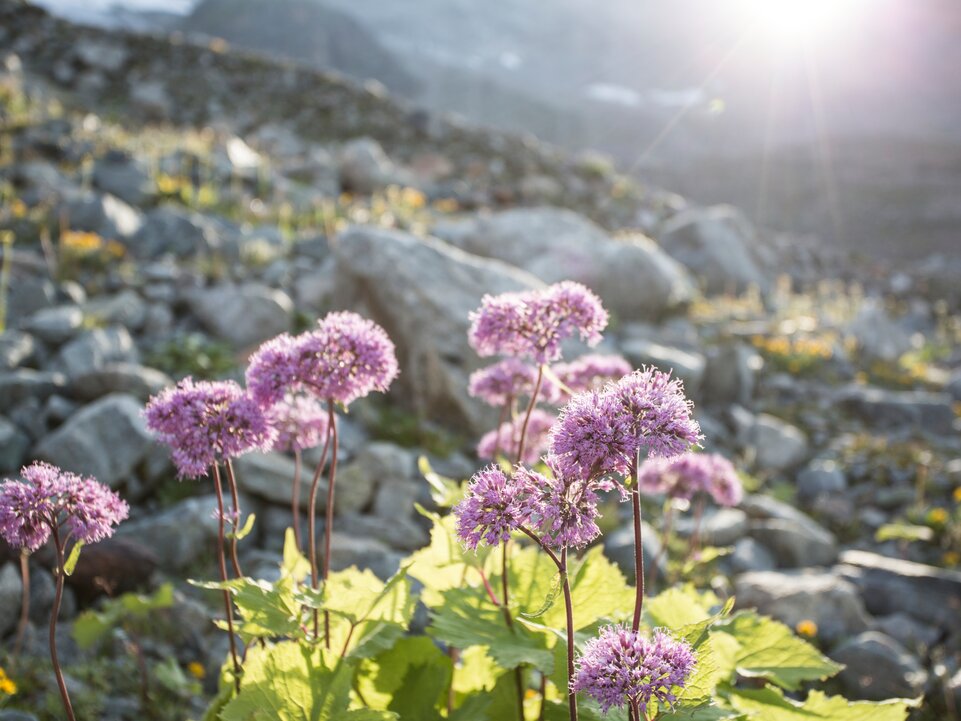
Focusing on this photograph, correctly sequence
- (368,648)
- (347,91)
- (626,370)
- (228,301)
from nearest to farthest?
(368,648)
(626,370)
(228,301)
(347,91)

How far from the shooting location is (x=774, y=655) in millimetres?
2918

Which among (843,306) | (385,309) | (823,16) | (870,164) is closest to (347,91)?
(843,306)

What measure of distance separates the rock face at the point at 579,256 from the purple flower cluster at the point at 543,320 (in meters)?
8.20

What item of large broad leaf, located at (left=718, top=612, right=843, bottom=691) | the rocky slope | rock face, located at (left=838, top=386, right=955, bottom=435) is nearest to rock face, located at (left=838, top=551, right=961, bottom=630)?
the rocky slope

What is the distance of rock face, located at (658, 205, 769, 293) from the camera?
16.8 m

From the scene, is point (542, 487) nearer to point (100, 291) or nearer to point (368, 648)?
point (368, 648)

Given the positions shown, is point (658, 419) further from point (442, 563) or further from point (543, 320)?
point (442, 563)

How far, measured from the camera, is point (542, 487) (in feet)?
6.61

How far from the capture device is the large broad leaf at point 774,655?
2824mm

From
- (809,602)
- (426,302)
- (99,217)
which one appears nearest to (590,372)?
(809,602)

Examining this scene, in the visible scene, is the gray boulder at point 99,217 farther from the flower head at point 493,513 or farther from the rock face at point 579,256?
the flower head at point 493,513

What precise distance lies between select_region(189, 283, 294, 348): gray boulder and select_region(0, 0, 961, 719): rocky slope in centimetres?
4

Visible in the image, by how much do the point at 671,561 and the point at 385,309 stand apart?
3.94 metres

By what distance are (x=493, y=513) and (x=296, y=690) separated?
3.07 ft
